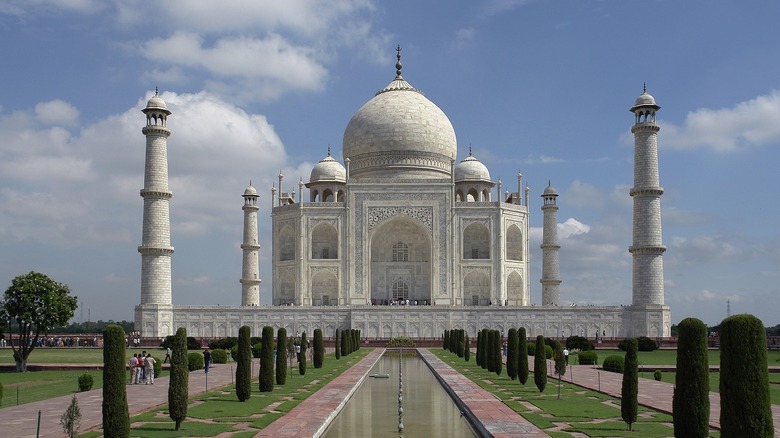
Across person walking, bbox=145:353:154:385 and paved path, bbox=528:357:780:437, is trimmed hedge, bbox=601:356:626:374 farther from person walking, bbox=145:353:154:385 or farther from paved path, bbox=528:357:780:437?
person walking, bbox=145:353:154:385

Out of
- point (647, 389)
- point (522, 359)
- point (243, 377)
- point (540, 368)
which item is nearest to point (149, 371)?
point (243, 377)

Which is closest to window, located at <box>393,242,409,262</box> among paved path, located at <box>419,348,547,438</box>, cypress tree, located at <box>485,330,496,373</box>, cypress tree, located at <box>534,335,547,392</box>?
cypress tree, located at <box>485,330,496,373</box>

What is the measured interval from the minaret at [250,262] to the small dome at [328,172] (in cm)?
302

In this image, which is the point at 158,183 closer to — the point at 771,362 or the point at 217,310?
the point at 217,310

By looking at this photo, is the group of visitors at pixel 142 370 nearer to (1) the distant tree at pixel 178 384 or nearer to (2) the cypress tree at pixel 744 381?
(1) the distant tree at pixel 178 384

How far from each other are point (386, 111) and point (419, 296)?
343 inches

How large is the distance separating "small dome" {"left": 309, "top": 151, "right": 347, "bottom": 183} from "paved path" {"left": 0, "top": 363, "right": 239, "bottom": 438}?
73.5 feet

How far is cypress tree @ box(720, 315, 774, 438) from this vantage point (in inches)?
279

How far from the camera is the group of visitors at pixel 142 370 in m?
16.5

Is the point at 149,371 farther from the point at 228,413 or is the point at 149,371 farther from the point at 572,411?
the point at 572,411

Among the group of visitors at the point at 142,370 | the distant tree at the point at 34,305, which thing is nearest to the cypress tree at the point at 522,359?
the group of visitors at the point at 142,370

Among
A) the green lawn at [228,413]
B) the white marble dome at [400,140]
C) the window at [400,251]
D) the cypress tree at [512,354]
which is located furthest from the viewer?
the white marble dome at [400,140]

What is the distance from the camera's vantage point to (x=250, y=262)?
126 ft

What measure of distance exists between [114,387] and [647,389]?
951 centimetres
